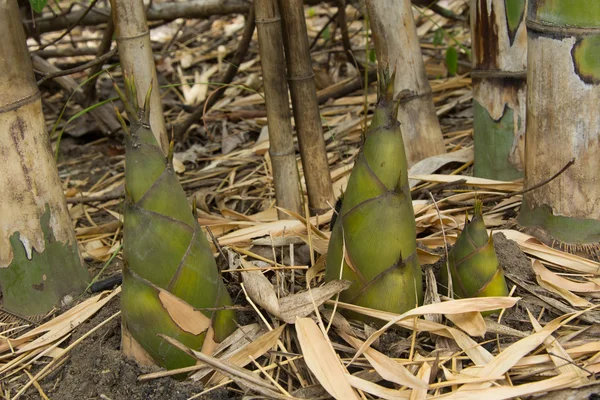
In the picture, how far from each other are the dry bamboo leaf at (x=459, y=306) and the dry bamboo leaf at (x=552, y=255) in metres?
0.29

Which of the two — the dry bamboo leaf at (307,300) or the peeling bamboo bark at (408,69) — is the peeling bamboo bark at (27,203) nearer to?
the dry bamboo leaf at (307,300)

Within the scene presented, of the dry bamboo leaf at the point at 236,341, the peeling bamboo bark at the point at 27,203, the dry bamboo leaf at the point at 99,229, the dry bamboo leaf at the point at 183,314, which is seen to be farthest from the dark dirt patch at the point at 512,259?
the dry bamboo leaf at the point at 99,229

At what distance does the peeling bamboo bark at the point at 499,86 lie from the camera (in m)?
1.88

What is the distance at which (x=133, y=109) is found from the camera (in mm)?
1193

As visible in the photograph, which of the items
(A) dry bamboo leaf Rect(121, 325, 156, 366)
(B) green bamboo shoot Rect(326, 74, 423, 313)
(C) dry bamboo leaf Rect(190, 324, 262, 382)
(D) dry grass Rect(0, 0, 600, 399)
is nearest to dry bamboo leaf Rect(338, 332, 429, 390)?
(D) dry grass Rect(0, 0, 600, 399)

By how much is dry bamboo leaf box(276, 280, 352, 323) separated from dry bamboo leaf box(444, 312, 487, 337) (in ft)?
0.69

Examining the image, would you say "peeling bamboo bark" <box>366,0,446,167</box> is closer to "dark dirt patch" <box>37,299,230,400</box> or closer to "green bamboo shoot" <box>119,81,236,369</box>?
"green bamboo shoot" <box>119,81,236,369</box>

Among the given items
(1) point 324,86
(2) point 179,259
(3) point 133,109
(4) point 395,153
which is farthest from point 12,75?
(1) point 324,86

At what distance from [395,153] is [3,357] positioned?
3.03 ft

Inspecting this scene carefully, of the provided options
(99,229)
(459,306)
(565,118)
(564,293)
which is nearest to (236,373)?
(459,306)

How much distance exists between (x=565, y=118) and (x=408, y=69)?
1.87 ft

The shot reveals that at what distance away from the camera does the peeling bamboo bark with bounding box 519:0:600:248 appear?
1481 mm

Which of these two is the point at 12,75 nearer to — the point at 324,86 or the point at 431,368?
the point at 431,368

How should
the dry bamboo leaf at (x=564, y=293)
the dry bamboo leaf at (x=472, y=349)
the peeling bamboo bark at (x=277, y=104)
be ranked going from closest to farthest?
the dry bamboo leaf at (x=472, y=349), the dry bamboo leaf at (x=564, y=293), the peeling bamboo bark at (x=277, y=104)
